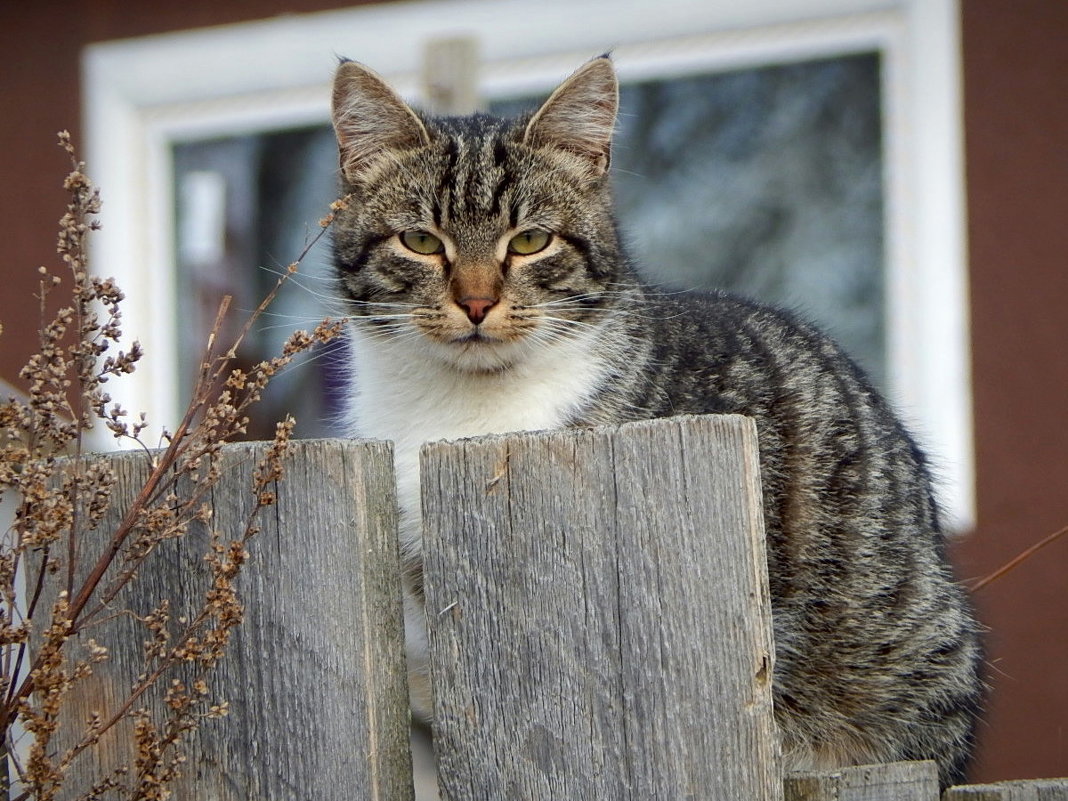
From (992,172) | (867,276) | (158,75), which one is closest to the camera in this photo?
(992,172)

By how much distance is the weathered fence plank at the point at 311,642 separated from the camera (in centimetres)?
159

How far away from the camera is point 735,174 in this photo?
5613 millimetres

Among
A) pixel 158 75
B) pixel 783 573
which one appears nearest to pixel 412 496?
pixel 783 573

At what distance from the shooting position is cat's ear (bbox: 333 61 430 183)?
272 centimetres

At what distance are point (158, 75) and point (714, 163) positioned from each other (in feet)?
8.18

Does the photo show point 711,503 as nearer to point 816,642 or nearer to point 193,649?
point 193,649

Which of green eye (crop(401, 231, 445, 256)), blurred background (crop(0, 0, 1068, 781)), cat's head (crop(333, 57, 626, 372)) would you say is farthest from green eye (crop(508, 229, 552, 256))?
blurred background (crop(0, 0, 1068, 781))

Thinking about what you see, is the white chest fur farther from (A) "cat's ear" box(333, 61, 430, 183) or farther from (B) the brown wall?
(B) the brown wall

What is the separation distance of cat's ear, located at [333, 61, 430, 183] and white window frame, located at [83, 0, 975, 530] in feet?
6.76

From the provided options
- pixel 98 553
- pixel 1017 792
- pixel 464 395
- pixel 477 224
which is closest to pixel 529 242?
pixel 477 224

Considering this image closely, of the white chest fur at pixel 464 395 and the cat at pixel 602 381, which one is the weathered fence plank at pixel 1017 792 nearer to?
the cat at pixel 602 381

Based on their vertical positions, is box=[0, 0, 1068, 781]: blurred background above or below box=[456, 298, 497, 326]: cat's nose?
above

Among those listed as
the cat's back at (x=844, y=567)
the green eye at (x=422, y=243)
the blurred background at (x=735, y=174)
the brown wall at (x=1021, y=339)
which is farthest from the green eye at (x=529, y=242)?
the brown wall at (x=1021, y=339)

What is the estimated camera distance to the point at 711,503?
5.10 ft
